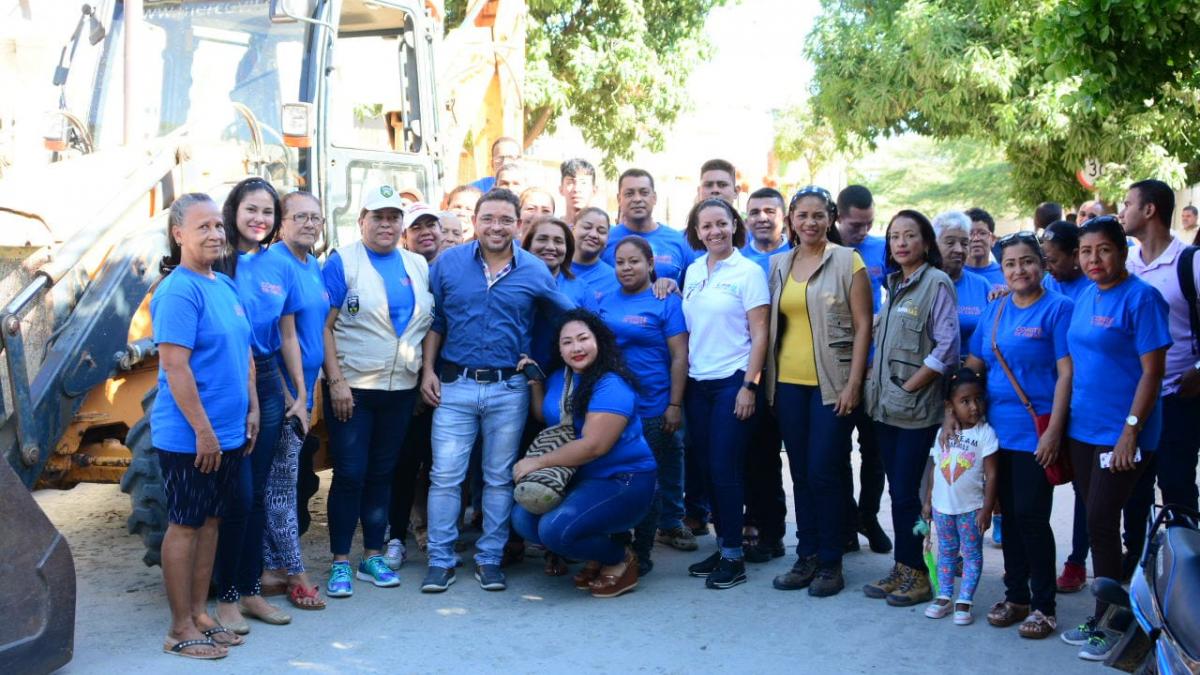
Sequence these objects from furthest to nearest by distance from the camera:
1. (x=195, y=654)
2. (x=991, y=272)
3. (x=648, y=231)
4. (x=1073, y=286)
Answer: (x=648, y=231) < (x=991, y=272) < (x=1073, y=286) < (x=195, y=654)

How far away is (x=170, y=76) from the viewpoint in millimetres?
7016

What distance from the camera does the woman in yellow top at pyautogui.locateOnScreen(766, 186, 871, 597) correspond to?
559cm

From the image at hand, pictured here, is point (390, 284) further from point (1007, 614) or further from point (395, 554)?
point (1007, 614)

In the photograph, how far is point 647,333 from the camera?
19.6 ft

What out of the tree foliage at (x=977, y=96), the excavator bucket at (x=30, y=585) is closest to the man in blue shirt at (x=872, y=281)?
the excavator bucket at (x=30, y=585)

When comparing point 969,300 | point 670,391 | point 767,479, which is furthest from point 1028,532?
point 670,391

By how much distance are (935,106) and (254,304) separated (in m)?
13.3

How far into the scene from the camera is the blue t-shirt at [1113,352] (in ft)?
15.4

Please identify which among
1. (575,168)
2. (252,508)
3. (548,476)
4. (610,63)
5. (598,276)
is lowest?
(252,508)

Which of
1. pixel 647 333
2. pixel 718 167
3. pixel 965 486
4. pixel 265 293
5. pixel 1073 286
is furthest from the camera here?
pixel 718 167

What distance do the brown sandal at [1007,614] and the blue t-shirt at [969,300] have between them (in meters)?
1.32

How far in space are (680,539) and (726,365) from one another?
3.99 ft

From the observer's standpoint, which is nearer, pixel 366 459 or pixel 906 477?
pixel 906 477

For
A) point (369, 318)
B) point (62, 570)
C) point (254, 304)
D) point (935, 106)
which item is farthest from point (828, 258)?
point (935, 106)
